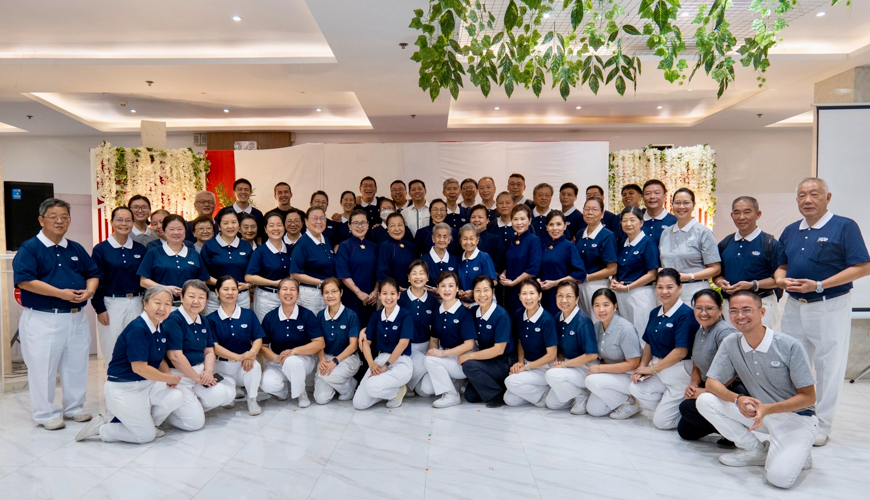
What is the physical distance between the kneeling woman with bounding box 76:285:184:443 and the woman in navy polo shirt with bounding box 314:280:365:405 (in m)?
1.20

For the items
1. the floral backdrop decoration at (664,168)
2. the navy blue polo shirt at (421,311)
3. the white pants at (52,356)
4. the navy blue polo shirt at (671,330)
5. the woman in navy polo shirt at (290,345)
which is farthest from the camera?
the floral backdrop decoration at (664,168)

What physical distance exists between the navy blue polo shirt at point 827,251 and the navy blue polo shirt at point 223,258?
14.1 ft

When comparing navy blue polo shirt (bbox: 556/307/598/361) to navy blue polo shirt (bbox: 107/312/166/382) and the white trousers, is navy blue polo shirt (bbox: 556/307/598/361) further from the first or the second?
navy blue polo shirt (bbox: 107/312/166/382)

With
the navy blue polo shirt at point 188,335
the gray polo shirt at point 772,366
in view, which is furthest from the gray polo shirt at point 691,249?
the navy blue polo shirt at point 188,335

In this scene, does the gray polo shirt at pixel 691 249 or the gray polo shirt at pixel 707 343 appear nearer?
the gray polo shirt at pixel 707 343

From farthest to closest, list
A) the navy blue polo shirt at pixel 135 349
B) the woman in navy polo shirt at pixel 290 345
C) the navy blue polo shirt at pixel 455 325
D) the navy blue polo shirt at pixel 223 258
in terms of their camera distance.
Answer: the navy blue polo shirt at pixel 223 258 → the navy blue polo shirt at pixel 455 325 → the woman in navy polo shirt at pixel 290 345 → the navy blue polo shirt at pixel 135 349

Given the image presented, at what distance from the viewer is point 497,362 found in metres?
4.61

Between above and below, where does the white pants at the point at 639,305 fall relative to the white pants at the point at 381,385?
above

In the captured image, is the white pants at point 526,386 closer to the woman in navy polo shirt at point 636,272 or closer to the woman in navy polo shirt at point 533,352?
the woman in navy polo shirt at point 533,352

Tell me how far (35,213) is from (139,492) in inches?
179

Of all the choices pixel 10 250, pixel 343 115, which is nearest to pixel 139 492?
pixel 10 250

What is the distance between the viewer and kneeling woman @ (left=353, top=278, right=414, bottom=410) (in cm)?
445

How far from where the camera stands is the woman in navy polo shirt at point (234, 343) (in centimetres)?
438

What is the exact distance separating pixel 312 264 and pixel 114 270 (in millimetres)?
1556
